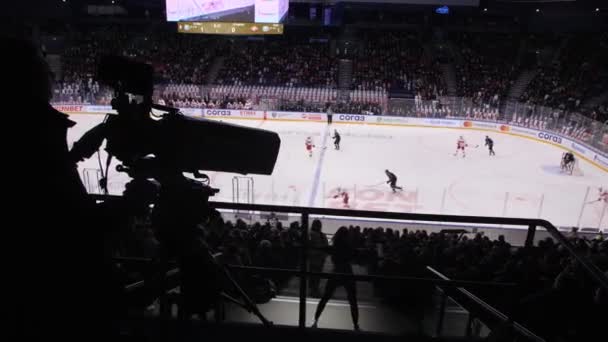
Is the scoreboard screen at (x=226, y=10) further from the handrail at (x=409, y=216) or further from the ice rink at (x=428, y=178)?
the handrail at (x=409, y=216)

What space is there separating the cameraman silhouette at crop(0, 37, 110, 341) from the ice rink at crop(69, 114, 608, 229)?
10149mm

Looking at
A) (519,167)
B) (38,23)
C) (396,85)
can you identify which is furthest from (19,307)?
(38,23)

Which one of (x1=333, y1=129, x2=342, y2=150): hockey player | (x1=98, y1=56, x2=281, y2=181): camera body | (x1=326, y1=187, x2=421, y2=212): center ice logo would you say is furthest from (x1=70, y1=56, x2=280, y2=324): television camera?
(x1=333, y1=129, x2=342, y2=150): hockey player

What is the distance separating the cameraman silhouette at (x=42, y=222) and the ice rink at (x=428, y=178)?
10149mm

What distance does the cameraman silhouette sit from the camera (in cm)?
111

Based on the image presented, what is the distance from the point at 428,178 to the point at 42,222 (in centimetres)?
1433

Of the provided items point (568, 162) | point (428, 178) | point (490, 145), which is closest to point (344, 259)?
point (428, 178)

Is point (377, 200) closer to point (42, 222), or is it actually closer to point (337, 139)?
point (337, 139)

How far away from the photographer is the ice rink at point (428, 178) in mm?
12156

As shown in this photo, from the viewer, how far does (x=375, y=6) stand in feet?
→ 102

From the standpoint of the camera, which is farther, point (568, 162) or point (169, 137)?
point (568, 162)

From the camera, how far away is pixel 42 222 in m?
1.12

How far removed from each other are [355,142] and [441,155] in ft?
11.3

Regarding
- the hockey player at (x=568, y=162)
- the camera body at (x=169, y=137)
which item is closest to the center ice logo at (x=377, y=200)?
the hockey player at (x=568, y=162)
